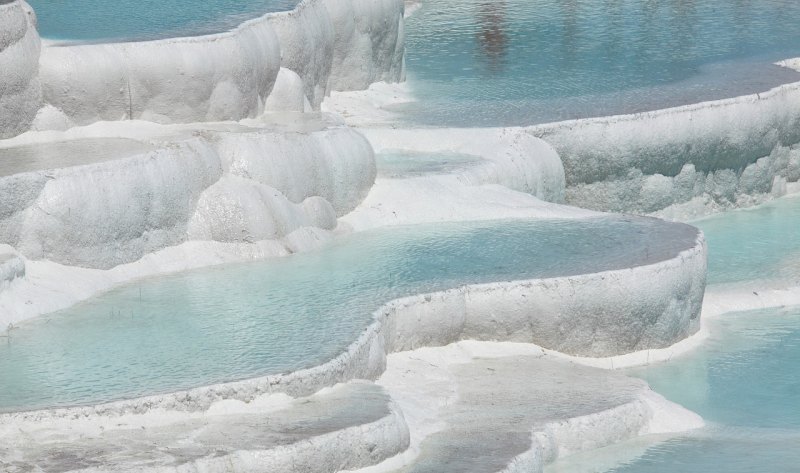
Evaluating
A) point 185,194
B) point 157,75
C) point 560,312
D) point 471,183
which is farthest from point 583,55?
point 185,194

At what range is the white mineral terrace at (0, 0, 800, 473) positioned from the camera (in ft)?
24.7

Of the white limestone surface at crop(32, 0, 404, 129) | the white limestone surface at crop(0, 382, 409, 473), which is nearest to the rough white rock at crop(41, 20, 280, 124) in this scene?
the white limestone surface at crop(32, 0, 404, 129)

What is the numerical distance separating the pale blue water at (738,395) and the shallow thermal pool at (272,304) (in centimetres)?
75

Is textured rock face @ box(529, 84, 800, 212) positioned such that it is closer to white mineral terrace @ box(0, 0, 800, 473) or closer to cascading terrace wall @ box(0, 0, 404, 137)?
white mineral terrace @ box(0, 0, 800, 473)

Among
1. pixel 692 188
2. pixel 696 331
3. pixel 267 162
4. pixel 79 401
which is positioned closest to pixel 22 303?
pixel 79 401

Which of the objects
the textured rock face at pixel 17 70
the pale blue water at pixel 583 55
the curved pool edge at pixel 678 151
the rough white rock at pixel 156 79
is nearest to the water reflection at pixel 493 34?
the pale blue water at pixel 583 55

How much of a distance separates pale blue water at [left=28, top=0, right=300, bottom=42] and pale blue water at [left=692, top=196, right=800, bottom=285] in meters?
4.09

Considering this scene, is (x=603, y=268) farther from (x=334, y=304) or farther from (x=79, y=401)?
(x=79, y=401)

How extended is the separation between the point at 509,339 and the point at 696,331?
1621 mm

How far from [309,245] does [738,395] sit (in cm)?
295

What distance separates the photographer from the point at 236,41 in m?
11.3

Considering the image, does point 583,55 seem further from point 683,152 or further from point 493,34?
point 683,152

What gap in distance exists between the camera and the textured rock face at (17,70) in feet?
33.0

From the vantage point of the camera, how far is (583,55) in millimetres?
16703
